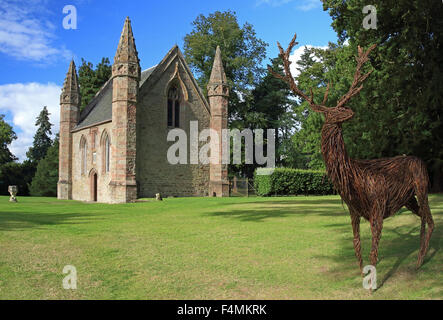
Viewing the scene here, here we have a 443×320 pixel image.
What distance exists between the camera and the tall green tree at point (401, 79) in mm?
14320

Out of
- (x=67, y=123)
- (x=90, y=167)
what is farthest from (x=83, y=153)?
(x=67, y=123)

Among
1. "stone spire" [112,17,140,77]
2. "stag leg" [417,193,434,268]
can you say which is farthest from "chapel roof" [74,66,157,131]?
"stag leg" [417,193,434,268]

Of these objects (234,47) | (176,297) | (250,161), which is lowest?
(176,297)

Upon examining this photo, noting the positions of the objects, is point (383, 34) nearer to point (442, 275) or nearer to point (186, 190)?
point (442, 275)

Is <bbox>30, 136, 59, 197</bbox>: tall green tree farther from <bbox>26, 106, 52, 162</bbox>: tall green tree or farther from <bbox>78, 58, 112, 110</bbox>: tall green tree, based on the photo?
<bbox>26, 106, 52, 162</bbox>: tall green tree

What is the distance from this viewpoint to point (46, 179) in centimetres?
4550

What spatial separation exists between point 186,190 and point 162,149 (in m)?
3.96

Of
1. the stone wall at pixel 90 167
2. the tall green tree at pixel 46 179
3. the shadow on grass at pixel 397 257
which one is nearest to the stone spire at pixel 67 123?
the stone wall at pixel 90 167

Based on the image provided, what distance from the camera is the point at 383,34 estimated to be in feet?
54.6

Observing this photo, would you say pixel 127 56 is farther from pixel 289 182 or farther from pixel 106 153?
pixel 289 182

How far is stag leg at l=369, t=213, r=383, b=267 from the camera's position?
571 cm

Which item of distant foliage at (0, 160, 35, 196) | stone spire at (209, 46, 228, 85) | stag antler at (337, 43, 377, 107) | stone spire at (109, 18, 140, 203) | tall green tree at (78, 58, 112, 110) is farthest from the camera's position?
tall green tree at (78, 58, 112, 110)

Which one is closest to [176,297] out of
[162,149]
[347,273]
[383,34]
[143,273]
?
[143,273]

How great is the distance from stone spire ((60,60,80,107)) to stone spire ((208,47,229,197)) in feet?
45.6
